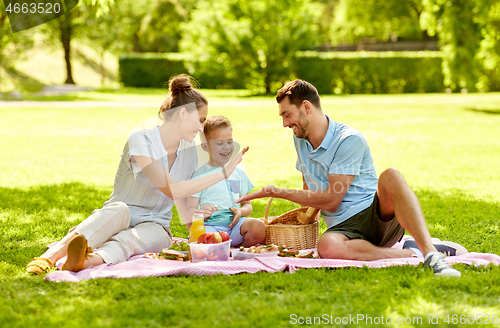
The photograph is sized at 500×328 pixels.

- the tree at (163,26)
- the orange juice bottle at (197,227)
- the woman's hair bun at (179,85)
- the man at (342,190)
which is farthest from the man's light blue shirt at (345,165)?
the tree at (163,26)

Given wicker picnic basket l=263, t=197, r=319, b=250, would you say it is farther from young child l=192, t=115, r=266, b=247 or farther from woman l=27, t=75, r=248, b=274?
woman l=27, t=75, r=248, b=274

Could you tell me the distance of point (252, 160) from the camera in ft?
32.9

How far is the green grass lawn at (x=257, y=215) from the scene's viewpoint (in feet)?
9.68

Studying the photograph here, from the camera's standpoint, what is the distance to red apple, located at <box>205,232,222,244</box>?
388cm

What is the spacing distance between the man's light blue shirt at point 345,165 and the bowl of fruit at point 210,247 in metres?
0.92

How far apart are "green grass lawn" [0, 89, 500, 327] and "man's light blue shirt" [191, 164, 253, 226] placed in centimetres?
97

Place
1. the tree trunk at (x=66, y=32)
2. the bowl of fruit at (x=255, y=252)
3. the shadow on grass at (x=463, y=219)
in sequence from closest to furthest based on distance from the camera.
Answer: the bowl of fruit at (x=255, y=252) < the shadow on grass at (x=463, y=219) < the tree trunk at (x=66, y=32)

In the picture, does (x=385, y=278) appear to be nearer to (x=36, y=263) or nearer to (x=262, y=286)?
(x=262, y=286)

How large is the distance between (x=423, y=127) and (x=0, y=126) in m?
13.2

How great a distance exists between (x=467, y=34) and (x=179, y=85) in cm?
1833

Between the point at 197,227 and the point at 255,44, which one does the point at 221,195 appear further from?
the point at 255,44

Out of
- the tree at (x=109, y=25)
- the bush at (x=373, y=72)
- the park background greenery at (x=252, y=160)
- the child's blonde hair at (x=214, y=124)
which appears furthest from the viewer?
the tree at (x=109, y=25)

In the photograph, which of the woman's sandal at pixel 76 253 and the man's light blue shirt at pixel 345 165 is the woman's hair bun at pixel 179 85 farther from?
the woman's sandal at pixel 76 253

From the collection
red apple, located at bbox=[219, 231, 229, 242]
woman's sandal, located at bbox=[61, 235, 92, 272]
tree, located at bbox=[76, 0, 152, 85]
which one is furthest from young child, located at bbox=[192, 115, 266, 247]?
tree, located at bbox=[76, 0, 152, 85]
